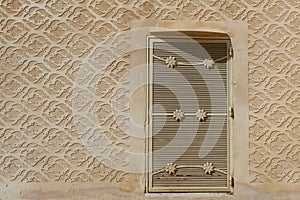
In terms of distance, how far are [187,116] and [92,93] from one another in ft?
2.78

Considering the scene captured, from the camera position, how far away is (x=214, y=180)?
4.43 meters

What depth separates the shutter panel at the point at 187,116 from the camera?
4.40 m

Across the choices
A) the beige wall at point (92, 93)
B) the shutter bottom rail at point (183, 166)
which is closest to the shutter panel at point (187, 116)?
the shutter bottom rail at point (183, 166)

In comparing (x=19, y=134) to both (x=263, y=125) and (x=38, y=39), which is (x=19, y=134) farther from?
(x=263, y=125)

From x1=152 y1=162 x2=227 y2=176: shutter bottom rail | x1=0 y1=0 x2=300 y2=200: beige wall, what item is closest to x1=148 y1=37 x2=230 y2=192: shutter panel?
x1=152 y1=162 x2=227 y2=176: shutter bottom rail

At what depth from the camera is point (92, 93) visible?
4.37 metres

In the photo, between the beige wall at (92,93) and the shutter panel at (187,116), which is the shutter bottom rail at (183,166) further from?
the beige wall at (92,93)

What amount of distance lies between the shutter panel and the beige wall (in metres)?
0.21

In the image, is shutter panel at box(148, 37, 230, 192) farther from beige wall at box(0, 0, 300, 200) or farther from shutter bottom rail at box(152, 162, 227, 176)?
beige wall at box(0, 0, 300, 200)

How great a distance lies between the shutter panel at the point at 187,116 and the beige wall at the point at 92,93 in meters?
0.21

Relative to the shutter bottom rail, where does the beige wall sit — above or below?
above

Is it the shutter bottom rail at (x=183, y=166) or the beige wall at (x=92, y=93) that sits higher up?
the beige wall at (x=92, y=93)

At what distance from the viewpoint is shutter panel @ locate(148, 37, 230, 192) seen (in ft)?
14.4

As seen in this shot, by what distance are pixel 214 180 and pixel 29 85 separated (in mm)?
1798
